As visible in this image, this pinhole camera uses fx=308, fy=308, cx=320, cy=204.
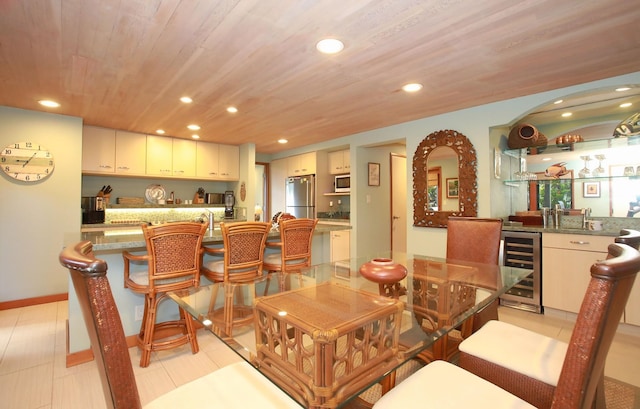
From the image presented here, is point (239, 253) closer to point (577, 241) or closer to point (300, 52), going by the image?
point (300, 52)

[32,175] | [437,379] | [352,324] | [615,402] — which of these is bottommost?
[615,402]

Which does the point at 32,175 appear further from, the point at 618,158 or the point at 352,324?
the point at 618,158

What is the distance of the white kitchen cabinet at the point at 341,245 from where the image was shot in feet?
16.1

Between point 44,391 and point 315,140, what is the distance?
436 centimetres

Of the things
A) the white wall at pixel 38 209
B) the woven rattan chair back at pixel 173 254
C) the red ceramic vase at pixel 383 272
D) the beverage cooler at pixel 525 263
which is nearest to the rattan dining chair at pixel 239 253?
the woven rattan chair back at pixel 173 254

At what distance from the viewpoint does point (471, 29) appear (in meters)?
1.87

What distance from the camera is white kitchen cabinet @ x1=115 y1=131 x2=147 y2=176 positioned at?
4543 millimetres

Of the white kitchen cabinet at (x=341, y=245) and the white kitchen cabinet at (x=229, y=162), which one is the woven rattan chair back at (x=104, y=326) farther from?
the white kitchen cabinet at (x=229, y=162)

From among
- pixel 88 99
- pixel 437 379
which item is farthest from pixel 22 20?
pixel 437 379

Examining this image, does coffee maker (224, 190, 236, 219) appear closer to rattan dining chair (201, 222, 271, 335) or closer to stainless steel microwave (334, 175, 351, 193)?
stainless steel microwave (334, 175, 351, 193)

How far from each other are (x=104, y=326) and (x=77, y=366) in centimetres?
214

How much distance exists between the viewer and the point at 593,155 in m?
3.29

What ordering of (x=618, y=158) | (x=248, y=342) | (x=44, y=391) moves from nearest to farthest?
1. (x=248, y=342)
2. (x=44, y=391)
3. (x=618, y=158)

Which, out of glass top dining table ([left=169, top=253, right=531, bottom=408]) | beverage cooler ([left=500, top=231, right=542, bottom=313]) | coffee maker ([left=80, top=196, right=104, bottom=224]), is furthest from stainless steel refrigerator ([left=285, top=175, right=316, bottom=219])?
glass top dining table ([left=169, top=253, right=531, bottom=408])
